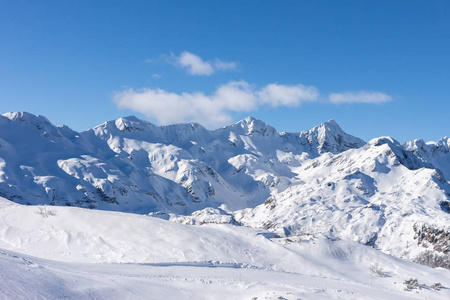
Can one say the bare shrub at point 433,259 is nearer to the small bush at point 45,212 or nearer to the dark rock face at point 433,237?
the dark rock face at point 433,237

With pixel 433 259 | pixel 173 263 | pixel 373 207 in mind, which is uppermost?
pixel 373 207

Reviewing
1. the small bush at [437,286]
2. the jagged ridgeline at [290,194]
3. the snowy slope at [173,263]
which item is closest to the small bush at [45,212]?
the snowy slope at [173,263]

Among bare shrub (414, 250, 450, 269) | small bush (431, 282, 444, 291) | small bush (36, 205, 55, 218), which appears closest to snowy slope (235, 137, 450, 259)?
bare shrub (414, 250, 450, 269)

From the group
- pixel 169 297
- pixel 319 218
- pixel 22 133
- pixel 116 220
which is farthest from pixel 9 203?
pixel 22 133

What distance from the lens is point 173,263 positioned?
99.6 feet

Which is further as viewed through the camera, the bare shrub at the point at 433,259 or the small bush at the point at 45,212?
the bare shrub at the point at 433,259

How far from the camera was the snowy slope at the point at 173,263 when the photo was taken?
19203 millimetres

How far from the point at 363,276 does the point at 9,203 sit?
1702 inches

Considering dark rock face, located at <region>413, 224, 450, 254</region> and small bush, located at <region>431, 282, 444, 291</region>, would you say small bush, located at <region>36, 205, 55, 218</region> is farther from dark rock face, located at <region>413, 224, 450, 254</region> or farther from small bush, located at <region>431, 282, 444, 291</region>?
dark rock face, located at <region>413, 224, 450, 254</region>

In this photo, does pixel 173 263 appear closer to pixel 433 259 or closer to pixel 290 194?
pixel 433 259

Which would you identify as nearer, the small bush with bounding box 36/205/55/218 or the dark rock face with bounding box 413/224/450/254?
the small bush with bounding box 36/205/55/218

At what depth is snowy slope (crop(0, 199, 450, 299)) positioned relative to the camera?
1920 centimetres

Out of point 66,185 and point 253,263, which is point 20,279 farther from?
point 66,185

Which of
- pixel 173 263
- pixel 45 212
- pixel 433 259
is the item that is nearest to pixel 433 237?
pixel 433 259
